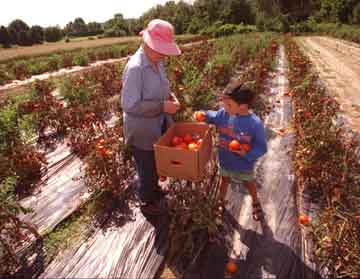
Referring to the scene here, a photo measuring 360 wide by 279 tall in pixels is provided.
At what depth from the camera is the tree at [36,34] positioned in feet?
151

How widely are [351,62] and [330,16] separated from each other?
34481mm

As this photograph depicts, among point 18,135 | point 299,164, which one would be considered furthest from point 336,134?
point 18,135

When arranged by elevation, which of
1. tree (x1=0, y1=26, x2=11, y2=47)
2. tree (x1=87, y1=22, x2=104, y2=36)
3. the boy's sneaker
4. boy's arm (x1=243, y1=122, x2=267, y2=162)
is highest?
tree (x1=87, y1=22, x2=104, y2=36)

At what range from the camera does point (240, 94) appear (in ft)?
7.27

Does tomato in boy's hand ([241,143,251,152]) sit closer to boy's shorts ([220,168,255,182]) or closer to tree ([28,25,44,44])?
boy's shorts ([220,168,255,182])

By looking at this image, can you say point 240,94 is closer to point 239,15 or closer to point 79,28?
point 239,15

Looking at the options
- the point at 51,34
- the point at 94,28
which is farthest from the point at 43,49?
the point at 94,28

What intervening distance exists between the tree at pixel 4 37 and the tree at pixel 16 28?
1117mm

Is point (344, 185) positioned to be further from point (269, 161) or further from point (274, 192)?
point (269, 161)

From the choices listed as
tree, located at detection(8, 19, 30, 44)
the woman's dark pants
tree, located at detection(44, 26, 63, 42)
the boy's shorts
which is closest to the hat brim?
the woman's dark pants

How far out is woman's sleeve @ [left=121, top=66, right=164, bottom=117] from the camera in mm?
2074

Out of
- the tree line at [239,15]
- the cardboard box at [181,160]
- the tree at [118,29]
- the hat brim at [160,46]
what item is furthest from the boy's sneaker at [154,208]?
the tree at [118,29]

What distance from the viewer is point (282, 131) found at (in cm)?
457

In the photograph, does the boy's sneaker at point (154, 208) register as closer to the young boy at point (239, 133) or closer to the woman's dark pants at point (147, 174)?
the woman's dark pants at point (147, 174)
